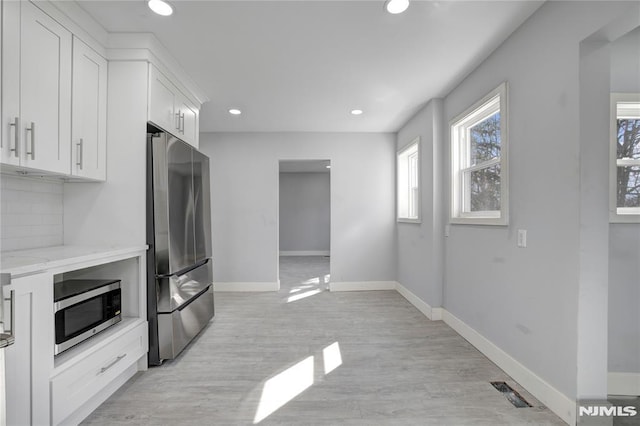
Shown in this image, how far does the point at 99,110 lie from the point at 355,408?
2784 millimetres

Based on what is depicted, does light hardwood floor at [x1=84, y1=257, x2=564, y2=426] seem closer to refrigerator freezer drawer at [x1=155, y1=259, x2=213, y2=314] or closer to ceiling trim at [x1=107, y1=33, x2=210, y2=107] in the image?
refrigerator freezer drawer at [x1=155, y1=259, x2=213, y2=314]

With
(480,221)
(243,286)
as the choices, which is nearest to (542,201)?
(480,221)

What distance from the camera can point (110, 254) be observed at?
1961 mm

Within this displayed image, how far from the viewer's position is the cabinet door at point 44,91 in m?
1.67

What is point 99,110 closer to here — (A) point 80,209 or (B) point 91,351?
(A) point 80,209

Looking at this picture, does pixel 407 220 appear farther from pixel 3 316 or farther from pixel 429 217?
pixel 3 316

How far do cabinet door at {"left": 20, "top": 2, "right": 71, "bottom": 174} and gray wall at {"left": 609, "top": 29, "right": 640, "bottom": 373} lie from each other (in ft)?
11.7

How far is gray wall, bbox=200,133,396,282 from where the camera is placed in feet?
15.9

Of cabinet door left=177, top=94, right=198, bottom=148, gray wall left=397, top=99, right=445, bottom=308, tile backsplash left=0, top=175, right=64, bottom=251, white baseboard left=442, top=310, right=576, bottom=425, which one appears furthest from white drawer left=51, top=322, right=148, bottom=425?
gray wall left=397, top=99, right=445, bottom=308

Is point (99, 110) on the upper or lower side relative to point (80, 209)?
upper

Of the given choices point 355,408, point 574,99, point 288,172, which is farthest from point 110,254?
point 288,172

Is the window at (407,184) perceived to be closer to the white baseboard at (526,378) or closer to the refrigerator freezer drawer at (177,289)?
the white baseboard at (526,378)

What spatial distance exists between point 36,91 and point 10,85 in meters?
0.15

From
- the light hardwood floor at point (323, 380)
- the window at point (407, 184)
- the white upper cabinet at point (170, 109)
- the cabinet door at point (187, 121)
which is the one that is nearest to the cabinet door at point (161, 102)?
the white upper cabinet at point (170, 109)
